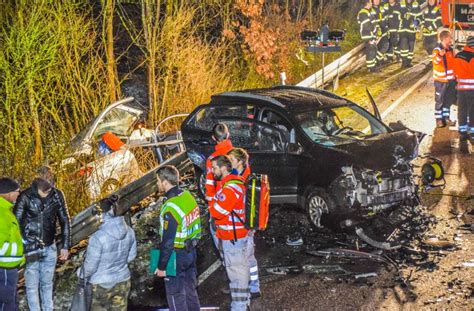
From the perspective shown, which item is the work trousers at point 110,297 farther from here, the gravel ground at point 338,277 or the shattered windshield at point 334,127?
the shattered windshield at point 334,127

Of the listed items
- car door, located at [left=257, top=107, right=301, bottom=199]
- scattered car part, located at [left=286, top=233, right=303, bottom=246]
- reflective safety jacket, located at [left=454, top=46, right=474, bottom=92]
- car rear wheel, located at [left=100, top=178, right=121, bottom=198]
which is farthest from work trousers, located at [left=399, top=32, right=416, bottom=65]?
scattered car part, located at [left=286, top=233, right=303, bottom=246]

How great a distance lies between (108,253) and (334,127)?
5.36m

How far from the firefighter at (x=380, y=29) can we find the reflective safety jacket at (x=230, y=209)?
49.6 feet

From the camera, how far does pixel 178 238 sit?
23.3 ft

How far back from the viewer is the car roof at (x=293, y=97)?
36.7 ft

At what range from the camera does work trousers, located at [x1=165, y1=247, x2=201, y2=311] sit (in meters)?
7.17

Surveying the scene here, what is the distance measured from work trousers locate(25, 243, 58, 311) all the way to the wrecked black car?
3.95m

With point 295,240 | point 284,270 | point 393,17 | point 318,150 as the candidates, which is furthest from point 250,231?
point 393,17

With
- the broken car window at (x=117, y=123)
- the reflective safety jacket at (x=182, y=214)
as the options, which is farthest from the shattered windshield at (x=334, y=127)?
the reflective safety jacket at (x=182, y=214)

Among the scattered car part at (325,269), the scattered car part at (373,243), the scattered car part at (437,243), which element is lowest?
the scattered car part at (325,269)

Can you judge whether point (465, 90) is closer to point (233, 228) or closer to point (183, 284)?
point (233, 228)

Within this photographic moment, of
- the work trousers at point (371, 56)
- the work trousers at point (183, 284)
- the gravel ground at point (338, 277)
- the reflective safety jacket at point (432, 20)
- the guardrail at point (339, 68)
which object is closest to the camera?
the work trousers at point (183, 284)

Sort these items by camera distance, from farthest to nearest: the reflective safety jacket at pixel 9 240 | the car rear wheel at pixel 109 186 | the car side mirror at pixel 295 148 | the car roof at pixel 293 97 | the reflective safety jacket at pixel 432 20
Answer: the reflective safety jacket at pixel 432 20 → the car rear wheel at pixel 109 186 → the car roof at pixel 293 97 → the car side mirror at pixel 295 148 → the reflective safety jacket at pixel 9 240

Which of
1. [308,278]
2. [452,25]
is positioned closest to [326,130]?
[308,278]
